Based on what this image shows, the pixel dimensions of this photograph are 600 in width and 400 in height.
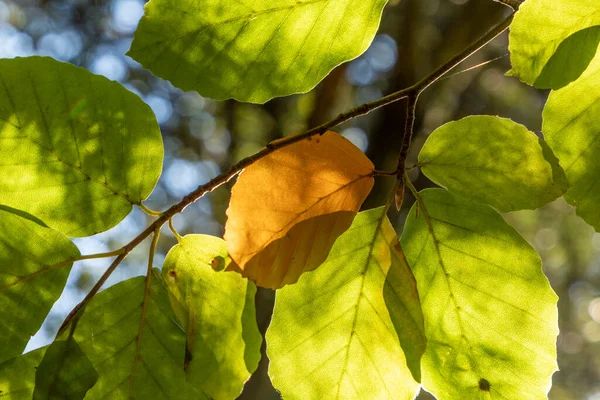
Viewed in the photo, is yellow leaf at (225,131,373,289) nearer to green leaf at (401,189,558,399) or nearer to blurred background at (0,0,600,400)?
green leaf at (401,189,558,399)

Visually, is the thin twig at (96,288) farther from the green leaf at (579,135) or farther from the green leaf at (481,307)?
the green leaf at (579,135)

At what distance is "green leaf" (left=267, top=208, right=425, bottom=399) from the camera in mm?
547

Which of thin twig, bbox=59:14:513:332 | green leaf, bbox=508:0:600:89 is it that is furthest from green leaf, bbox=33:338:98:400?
green leaf, bbox=508:0:600:89

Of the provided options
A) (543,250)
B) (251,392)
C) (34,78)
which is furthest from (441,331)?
(543,250)

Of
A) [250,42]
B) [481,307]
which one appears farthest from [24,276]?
[481,307]

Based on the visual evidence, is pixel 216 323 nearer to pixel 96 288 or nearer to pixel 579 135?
pixel 96 288

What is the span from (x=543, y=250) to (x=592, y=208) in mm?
3678

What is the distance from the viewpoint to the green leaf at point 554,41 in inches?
17.5

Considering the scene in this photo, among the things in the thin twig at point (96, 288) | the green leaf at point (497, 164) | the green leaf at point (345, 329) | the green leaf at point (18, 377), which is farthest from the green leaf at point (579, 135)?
the green leaf at point (18, 377)

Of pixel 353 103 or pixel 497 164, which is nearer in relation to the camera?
pixel 497 164

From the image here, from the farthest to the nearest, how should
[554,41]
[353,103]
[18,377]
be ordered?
[353,103], [18,377], [554,41]

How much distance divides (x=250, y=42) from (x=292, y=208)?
0.16 m

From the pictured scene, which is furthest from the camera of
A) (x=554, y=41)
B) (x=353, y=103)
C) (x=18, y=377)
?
(x=353, y=103)

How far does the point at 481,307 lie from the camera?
540 millimetres
